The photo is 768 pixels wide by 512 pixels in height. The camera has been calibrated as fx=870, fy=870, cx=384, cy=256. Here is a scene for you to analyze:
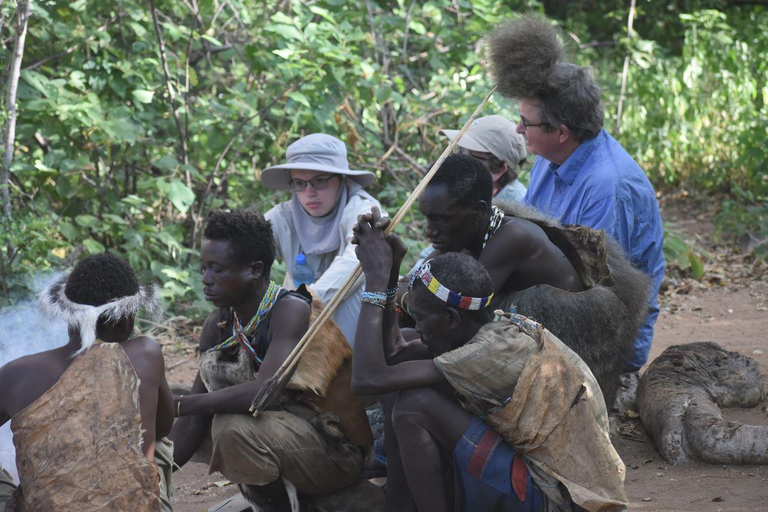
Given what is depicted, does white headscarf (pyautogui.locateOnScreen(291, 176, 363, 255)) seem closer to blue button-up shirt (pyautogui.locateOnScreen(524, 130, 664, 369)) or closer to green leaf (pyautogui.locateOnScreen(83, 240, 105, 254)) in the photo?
blue button-up shirt (pyautogui.locateOnScreen(524, 130, 664, 369))

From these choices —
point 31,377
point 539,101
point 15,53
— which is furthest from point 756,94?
point 31,377

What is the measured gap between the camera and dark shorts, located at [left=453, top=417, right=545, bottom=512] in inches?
104

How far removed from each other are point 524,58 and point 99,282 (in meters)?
2.17

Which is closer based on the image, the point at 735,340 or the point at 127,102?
the point at 735,340

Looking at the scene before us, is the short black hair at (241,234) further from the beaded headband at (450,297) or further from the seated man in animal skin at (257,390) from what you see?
the beaded headband at (450,297)

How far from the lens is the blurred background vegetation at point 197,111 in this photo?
589 centimetres

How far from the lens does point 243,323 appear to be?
A: 3250 millimetres

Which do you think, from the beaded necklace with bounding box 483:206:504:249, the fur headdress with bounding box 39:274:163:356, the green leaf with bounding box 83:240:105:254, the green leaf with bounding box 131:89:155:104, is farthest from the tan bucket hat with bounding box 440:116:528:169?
the green leaf with bounding box 83:240:105:254

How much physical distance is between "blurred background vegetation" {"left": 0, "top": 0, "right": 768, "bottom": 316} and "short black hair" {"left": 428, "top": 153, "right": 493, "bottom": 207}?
2.97 meters

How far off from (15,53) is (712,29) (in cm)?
825

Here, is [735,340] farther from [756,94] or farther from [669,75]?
[669,75]

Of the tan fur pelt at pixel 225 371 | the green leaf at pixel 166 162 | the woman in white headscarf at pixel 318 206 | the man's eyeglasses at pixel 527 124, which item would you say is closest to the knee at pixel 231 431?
the tan fur pelt at pixel 225 371

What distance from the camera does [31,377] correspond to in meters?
2.55

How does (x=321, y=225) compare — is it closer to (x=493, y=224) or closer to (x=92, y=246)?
(x=493, y=224)
